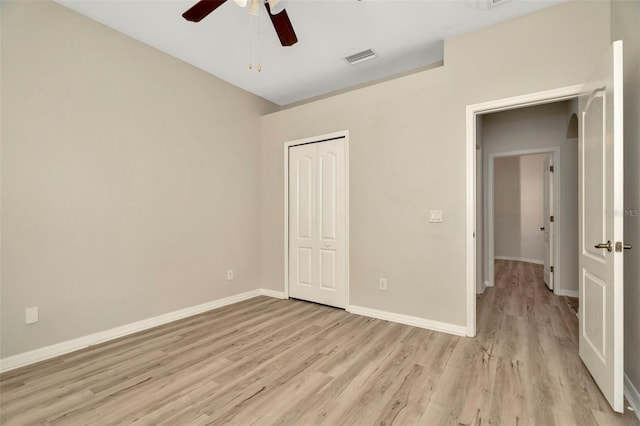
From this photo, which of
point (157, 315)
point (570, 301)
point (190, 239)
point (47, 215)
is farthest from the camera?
point (570, 301)

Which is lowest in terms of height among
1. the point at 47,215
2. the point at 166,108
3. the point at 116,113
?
the point at 47,215

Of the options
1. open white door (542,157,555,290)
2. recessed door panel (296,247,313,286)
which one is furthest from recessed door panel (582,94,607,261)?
recessed door panel (296,247,313,286)

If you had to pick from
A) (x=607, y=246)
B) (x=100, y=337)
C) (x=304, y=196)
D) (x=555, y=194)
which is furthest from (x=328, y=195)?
(x=555, y=194)

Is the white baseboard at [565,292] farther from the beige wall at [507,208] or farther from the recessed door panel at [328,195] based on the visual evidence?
the recessed door panel at [328,195]

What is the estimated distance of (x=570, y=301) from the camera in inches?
157

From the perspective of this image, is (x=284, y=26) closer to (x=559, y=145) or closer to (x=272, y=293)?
(x=272, y=293)

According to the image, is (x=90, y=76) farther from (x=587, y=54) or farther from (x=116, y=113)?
(x=587, y=54)

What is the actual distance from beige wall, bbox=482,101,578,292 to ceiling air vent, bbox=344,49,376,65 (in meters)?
2.77

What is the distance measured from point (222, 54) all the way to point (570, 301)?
217 inches

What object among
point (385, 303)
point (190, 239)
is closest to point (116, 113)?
point (190, 239)

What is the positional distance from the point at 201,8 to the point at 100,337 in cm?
301

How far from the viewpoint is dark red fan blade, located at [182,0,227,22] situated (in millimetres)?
1999

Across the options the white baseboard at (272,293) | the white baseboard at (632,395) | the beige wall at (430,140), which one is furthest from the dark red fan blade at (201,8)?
the white baseboard at (632,395)

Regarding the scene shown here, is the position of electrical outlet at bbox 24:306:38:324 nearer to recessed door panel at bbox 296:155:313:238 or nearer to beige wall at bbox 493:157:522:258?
recessed door panel at bbox 296:155:313:238
